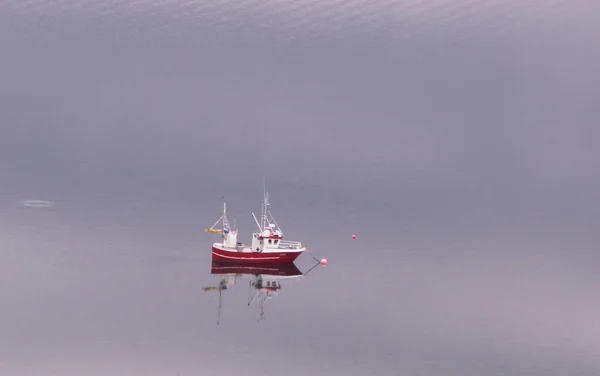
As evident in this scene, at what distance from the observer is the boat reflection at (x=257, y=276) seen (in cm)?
9056

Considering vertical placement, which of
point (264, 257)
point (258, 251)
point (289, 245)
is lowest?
point (264, 257)

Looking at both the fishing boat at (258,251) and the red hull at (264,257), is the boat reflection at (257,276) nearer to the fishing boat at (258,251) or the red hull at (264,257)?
the red hull at (264,257)

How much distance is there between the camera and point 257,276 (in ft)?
322

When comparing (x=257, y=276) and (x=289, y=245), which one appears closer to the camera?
(x=257, y=276)

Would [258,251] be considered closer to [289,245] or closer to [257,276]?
[257,276]

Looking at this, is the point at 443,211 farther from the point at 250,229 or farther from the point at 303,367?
the point at 303,367

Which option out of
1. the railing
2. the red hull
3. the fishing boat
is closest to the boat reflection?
the red hull

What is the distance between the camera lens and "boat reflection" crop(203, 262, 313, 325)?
90.6 meters

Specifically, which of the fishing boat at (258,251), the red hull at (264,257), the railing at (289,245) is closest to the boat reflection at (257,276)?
the red hull at (264,257)

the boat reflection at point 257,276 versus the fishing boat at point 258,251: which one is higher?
the fishing boat at point 258,251

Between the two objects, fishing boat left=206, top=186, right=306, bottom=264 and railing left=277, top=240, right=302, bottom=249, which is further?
railing left=277, top=240, right=302, bottom=249

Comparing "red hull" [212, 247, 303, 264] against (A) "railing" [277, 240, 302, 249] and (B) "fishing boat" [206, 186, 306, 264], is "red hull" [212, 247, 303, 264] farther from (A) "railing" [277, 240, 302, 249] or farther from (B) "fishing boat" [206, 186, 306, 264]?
(A) "railing" [277, 240, 302, 249]

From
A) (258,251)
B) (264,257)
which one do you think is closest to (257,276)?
(264,257)

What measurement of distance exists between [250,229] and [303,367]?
50400 mm
